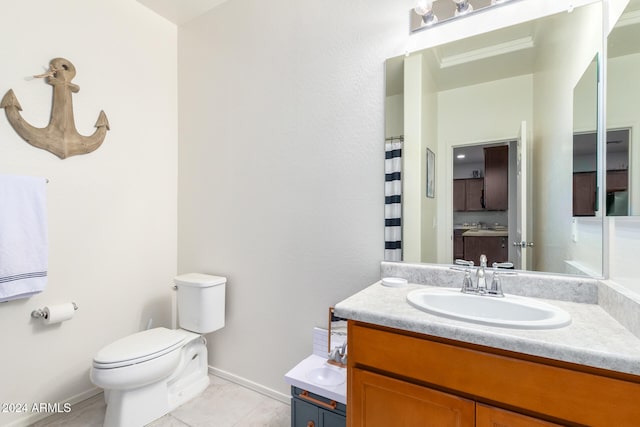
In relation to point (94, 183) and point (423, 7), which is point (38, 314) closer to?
point (94, 183)

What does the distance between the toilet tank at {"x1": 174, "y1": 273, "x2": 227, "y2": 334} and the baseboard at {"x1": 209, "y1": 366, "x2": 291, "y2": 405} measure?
1.30ft

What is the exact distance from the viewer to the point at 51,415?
1794 mm

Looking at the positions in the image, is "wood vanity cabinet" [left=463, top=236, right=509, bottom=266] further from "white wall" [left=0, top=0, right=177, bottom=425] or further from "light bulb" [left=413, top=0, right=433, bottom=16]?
"white wall" [left=0, top=0, right=177, bottom=425]

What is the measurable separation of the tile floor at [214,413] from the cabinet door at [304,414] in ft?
1.25

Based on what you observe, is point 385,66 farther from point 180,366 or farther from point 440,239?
point 180,366

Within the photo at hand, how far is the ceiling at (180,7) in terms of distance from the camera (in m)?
2.23

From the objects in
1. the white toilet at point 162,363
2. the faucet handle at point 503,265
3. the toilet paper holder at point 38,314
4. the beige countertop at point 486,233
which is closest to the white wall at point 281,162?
the white toilet at point 162,363

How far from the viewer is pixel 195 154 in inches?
95.3

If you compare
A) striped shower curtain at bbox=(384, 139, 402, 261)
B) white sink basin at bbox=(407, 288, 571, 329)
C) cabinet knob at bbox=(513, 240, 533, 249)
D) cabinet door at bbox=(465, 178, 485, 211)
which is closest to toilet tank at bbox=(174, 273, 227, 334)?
striped shower curtain at bbox=(384, 139, 402, 261)

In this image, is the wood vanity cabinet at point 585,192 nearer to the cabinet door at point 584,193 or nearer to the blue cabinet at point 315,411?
the cabinet door at point 584,193

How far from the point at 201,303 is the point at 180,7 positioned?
2.20 metres

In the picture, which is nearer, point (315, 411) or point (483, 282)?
point (483, 282)

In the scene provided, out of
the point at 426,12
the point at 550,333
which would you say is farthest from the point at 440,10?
the point at 550,333

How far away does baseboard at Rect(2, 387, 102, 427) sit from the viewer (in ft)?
5.54
